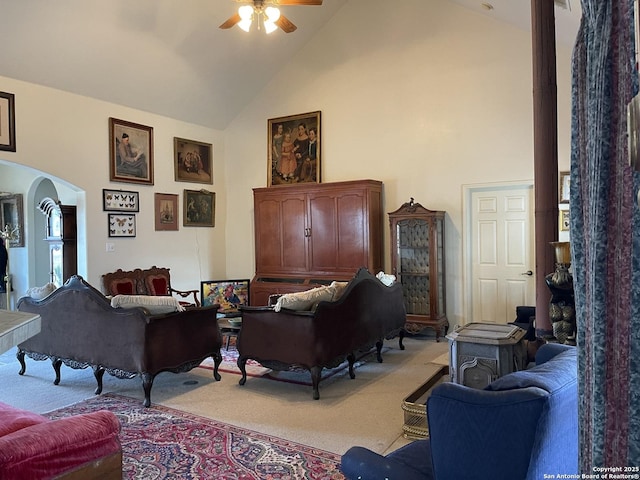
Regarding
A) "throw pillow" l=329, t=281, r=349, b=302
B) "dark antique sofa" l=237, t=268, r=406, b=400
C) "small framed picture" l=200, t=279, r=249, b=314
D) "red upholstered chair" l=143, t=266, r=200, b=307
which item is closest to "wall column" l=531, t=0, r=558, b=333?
"dark antique sofa" l=237, t=268, r=406, b=400

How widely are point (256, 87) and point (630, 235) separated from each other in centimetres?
827

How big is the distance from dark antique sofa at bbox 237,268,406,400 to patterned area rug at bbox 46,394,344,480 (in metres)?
0.85

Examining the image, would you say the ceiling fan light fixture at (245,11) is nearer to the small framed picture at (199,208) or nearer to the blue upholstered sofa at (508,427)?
the small framed picture at (199,208)

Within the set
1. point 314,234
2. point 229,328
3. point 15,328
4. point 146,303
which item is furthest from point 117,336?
point 314,234

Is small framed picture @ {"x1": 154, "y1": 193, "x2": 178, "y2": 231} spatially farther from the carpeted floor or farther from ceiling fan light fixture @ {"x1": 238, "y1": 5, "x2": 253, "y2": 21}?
ceiling fan light fixture @ {"x1": 238, "y1": 5, "x2": 253, "y2": 21}

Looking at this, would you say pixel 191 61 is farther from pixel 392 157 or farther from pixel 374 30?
pixel 392 157

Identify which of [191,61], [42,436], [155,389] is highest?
[191,61]

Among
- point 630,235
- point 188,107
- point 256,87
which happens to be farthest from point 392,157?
point 630,235

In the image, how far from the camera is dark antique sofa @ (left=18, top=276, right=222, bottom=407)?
401 cm

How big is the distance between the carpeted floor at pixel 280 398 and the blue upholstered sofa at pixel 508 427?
5.75 feet

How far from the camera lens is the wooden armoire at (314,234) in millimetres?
6965

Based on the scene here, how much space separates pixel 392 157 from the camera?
23.6 feet

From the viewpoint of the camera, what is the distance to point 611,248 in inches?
28.4

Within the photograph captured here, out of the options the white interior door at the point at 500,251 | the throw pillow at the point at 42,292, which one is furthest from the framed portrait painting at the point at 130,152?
the white interior door at the point at 500,251
